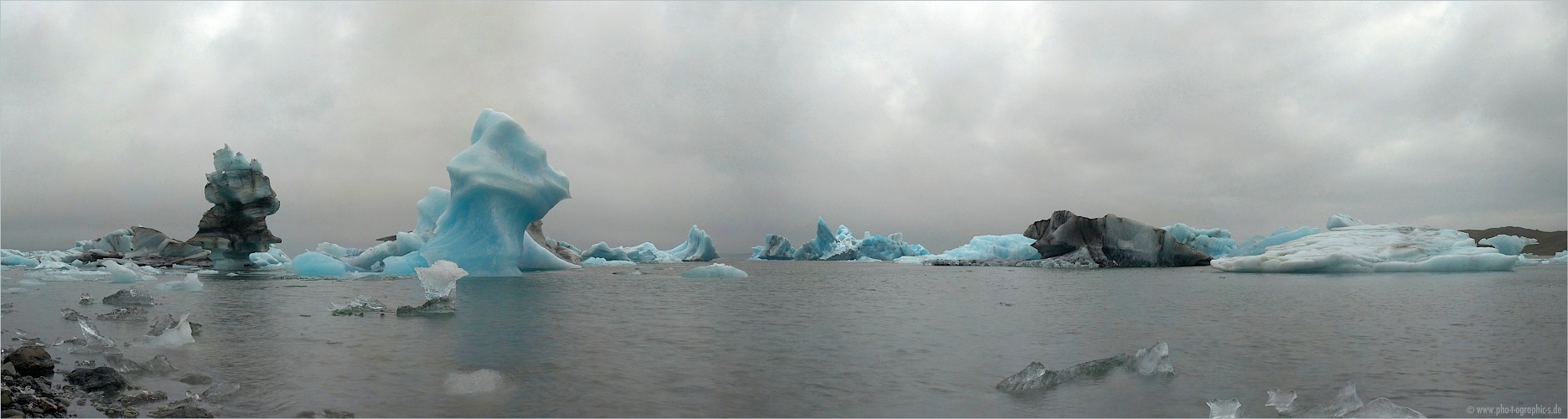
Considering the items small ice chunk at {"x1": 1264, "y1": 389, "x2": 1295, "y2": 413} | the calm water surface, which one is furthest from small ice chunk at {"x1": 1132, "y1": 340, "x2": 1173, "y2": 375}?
small ice chunk at {"x1": 1264, "y1": 389, "x2": 1295, "y2": 413}

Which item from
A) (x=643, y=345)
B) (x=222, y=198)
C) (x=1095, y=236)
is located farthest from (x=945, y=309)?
(x=222, y=198)

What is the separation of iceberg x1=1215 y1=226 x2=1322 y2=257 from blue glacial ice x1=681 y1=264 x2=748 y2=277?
2219cm

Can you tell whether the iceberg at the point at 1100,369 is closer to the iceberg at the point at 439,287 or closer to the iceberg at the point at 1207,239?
the iceberg at the point at 439,287

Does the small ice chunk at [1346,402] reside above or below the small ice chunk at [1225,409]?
above

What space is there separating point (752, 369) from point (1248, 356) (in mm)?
4711

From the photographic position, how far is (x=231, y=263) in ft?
95.9

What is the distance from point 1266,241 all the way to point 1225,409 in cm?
3507

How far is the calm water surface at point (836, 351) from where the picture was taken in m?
5.12

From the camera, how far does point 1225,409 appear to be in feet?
15.5

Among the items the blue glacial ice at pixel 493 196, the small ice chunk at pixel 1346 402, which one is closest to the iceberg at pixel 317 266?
the blue glacial ice at pixel 493 196

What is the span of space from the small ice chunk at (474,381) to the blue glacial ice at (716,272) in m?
17.4

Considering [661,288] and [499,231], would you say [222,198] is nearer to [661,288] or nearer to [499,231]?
[499,231]

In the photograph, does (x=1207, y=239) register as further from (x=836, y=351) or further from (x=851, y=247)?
(x=836, y=351)

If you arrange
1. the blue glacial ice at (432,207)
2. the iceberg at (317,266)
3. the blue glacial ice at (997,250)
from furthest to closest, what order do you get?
1. the blue glacial ice at (997,250)
2. the blue glacial ice at (432,207)
3. the iceberg at (317,266)
